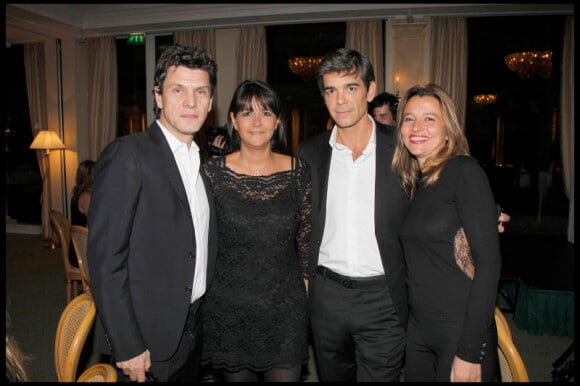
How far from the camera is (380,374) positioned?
2.09 metres

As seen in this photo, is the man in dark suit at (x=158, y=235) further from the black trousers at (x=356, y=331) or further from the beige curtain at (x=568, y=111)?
the beige curtain at (x=568, y=111)

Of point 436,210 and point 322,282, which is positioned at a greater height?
point 436,210

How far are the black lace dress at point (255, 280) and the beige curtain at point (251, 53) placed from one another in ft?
17.6

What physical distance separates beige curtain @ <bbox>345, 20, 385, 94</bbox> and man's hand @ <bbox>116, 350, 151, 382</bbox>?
19.5 feet

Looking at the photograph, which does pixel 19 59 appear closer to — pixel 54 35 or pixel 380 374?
pixel 54 35

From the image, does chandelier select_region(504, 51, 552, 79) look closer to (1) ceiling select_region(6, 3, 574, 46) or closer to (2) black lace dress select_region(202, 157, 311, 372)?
(1) ceiling select_region(6, 3, 574, 46)

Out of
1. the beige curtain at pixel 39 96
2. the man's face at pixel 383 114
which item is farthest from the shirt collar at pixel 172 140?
the beige curtain at pixel 39 96

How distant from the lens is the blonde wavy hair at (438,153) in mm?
1797

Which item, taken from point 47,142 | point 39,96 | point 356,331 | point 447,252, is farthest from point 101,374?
point 39,96

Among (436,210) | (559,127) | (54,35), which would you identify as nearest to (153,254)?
(436,210)

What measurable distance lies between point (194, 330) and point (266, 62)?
6020 mm

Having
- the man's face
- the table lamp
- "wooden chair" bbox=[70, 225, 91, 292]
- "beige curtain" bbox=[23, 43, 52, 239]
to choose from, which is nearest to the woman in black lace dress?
the man's face

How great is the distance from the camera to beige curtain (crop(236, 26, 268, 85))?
23.5 ft

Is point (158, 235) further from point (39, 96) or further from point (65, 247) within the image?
point (39, 96)
